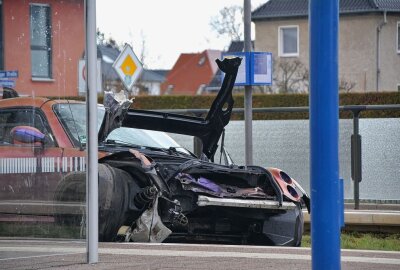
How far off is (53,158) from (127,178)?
1488mm

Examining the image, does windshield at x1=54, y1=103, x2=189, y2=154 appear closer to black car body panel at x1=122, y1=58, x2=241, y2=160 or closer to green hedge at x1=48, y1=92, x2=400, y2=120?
black car body panel at x1=122, y1=58, x2=241, y2=160

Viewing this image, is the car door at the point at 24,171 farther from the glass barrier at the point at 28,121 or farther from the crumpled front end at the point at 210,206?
the crumpled front end at the point at 210,206

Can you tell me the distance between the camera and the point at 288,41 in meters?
60.5

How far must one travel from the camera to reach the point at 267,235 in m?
9.59

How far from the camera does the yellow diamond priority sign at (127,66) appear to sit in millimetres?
18719

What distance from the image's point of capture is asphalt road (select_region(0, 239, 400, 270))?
7204 mm

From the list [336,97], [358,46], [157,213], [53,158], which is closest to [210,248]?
[157,213]

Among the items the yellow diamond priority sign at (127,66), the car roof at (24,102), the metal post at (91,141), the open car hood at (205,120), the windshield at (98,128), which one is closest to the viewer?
the metal post at (91,141)

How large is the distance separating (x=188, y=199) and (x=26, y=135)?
6.68ft

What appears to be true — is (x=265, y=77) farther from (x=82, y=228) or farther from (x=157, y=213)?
(x=82, y=228)

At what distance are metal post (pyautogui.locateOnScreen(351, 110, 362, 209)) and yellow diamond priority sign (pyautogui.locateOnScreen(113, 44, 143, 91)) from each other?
246 inches

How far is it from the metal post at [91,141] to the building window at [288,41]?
173 ft

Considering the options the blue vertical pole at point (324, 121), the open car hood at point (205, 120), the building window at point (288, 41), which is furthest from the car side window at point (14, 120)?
the building window at point (288, 41)

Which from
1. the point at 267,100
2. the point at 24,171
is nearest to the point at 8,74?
the point at 24,171
